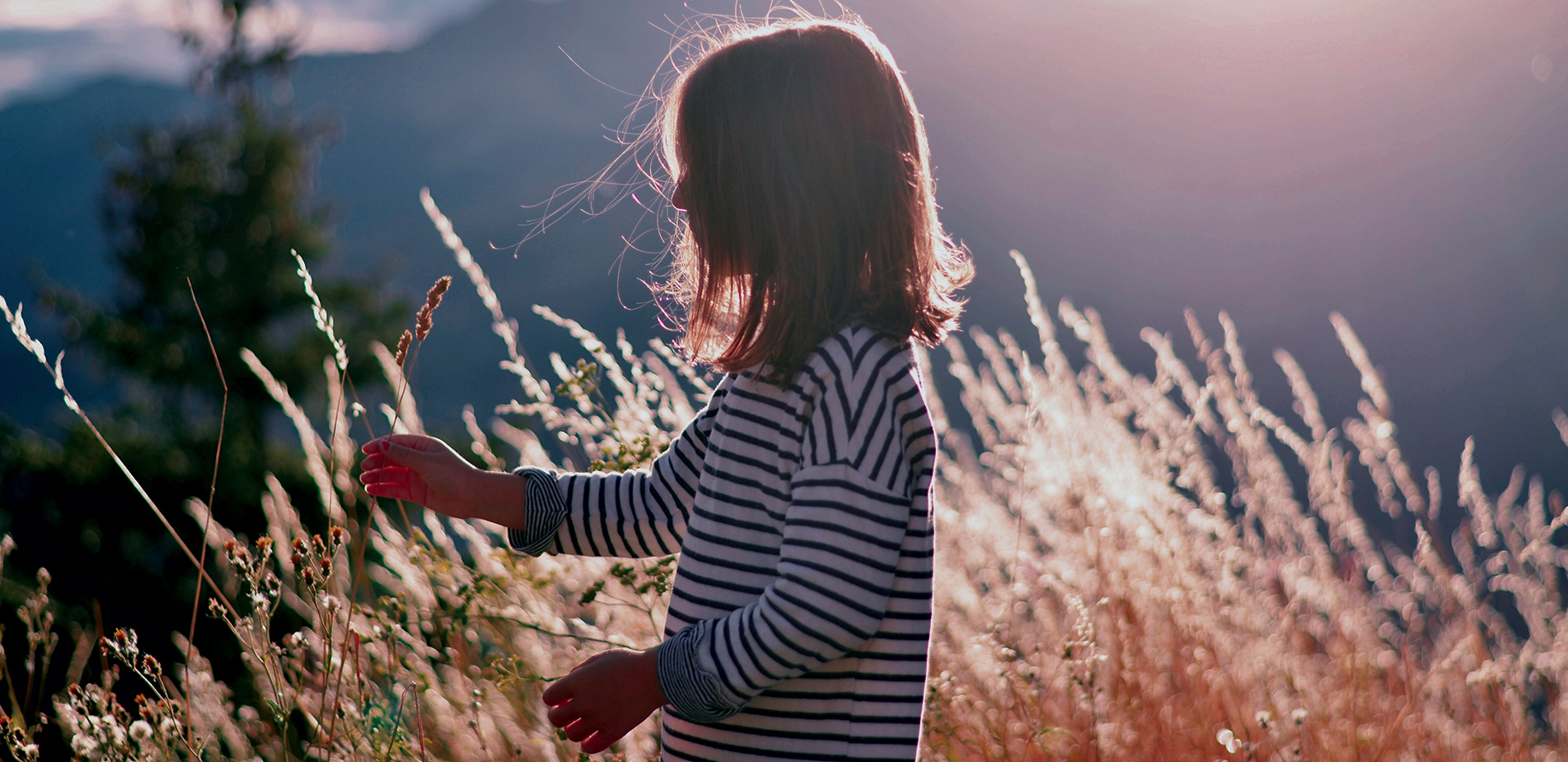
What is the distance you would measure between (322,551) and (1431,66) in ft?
93.9

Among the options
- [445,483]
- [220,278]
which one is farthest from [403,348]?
[220,278]

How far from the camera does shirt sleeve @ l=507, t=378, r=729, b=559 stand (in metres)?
1.23

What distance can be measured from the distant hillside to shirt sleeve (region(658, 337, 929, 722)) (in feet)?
1.87

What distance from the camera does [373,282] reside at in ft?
31.3

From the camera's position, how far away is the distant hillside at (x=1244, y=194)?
62.0 feet

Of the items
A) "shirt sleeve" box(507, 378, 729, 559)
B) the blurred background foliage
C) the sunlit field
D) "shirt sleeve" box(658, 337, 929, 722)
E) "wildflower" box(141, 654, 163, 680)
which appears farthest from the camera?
the blurred background foliage

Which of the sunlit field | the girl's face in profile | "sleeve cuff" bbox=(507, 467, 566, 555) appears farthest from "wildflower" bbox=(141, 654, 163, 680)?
the girl's face in profile

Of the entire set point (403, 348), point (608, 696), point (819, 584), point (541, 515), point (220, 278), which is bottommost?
point (608, 696)

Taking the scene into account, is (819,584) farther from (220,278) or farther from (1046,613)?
(220,278)

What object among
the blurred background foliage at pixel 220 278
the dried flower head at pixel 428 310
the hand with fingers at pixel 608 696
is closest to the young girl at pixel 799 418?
the hand with fingers at pixel 608 696

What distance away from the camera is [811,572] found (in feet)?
2.80

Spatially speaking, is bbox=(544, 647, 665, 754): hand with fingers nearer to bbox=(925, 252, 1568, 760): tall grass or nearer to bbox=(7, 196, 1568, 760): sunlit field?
bbox=(7, 196, 1568, 760): sunlit field

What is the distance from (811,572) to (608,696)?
0.23 meters

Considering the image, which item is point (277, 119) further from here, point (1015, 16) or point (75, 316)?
point (1015, 16)
